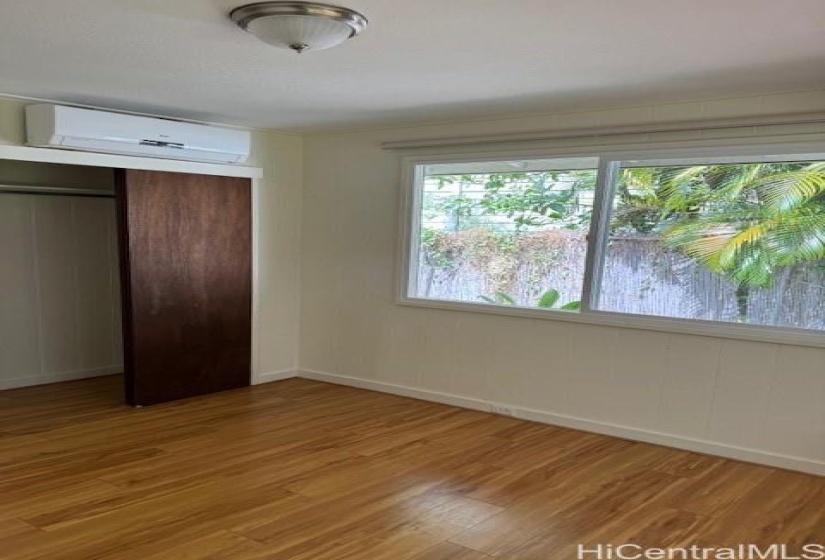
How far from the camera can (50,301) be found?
5.07 metres

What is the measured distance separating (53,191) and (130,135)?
1.31 meters

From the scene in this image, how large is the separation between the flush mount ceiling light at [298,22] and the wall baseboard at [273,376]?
338 centimetres

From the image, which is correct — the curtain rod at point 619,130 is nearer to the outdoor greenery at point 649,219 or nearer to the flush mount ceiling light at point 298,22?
the outdoor greenery at point 649,219

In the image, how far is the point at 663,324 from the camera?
152 inches

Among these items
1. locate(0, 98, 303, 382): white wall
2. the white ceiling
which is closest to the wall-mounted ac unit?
the white ceiling

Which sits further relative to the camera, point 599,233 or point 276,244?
point 276,244

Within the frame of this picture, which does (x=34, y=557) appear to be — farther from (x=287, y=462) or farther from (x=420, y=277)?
(x=420, y=277)

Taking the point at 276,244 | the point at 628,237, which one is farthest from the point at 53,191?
the point at 628,237

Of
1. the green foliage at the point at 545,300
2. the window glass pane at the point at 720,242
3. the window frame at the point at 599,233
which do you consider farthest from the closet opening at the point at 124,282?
the window glass pane at the point at 720,242

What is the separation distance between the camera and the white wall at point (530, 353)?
356 centimetres

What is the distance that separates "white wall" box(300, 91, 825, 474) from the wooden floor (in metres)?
0.20

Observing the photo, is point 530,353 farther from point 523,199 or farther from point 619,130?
point 619,130

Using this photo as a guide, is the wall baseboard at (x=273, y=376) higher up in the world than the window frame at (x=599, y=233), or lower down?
lower down

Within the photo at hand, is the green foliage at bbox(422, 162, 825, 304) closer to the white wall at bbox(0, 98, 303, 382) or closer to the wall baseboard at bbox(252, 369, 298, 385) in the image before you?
the white wall at bbox(0, 98, 303, 382)
